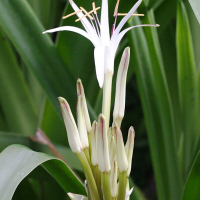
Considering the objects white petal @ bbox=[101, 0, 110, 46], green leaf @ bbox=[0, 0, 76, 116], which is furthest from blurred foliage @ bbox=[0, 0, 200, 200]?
white petal @ bbox=[101, 0, 110, 46]

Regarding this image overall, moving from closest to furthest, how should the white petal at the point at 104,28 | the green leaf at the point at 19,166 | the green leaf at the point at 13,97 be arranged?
the green leaf at the point at 19,166 < the white petal at the point at 104,28 < the green leaf at the point at 13,97

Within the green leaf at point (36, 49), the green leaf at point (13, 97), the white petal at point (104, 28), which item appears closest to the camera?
the white petal at point (104, 28)

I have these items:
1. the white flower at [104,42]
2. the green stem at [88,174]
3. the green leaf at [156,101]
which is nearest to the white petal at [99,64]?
the white flower at [104,42]

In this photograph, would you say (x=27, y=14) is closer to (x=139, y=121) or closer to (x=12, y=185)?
(x=12, y=185)

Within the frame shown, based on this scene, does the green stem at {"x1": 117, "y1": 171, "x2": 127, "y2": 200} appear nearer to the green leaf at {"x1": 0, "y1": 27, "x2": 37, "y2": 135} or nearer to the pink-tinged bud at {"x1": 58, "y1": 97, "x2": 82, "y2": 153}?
the pink-tinged bud at {"x1": 58, "y1": 97, "x2": 82, "y2": 153}

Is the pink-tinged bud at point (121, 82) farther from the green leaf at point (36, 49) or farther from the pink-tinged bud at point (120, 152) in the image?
the green leaf at point (36, 49)

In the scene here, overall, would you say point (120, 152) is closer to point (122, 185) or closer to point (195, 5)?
point (122, 185)

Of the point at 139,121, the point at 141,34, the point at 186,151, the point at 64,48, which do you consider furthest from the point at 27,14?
the point at 139,121
